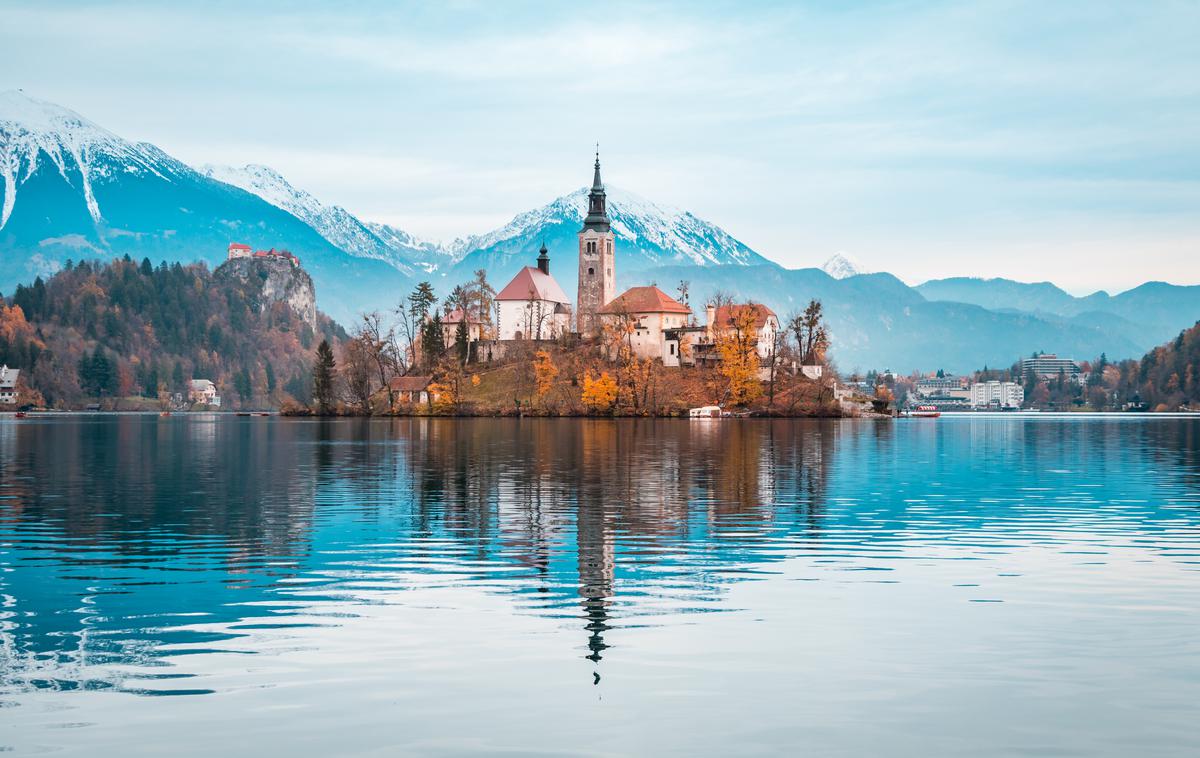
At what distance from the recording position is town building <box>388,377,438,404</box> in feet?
591

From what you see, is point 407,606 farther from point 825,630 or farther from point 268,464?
point 268,464

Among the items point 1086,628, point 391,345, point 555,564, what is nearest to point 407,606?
point 555,564

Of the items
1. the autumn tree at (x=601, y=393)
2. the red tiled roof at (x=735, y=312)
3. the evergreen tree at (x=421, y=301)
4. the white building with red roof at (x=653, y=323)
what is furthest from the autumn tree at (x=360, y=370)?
the red tiled roof at (x=735, y=312)

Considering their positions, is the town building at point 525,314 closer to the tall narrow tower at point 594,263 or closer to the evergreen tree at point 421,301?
the tall narrow tower at point 594,263

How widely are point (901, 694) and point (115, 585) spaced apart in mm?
17123

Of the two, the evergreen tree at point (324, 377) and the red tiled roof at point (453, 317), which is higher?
the red tiled roof at point (453, 317)

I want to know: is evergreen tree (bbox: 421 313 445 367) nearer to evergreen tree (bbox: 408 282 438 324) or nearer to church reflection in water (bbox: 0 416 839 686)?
evergreen tree (bbox: 408 282 438 324)

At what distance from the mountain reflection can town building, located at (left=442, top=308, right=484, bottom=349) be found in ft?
358

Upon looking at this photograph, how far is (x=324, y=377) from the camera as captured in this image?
605ft

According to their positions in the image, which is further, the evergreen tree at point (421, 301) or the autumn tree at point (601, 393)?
the evergreen tree at point (421, 301)

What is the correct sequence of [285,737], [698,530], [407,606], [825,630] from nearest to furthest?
[285,737] < [825,630] < [407,606] < [698,530]

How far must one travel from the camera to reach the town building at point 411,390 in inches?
7092

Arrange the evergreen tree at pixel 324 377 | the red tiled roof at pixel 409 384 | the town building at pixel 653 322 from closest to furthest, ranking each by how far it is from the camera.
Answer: the red tiled roof at pixel 409 384 < the town building at pixel 653 322 < the evergreen tree at pixel 324 377

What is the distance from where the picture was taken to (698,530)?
113 feet
